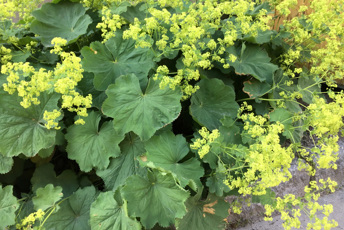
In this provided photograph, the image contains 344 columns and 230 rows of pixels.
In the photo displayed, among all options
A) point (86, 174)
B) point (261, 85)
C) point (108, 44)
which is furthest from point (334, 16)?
point (86, 174)

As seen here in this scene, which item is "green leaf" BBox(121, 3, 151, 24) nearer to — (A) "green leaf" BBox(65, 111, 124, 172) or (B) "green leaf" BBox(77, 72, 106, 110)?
(B) "green leaf" BBox(77, 72, 106, 110)

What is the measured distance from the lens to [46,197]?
1647mm

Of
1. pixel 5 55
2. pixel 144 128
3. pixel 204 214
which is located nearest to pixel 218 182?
pixel 204 214

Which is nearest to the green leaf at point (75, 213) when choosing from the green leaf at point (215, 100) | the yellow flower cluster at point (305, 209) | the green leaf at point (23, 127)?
the green leaf at point (23, 127)

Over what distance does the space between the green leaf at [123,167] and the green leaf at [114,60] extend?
0.42 m

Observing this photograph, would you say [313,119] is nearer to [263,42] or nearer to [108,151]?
[263,42]

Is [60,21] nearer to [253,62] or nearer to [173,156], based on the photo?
[173,156]

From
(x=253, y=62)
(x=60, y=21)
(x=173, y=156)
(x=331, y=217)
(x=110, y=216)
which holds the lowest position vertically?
(x=331, y=217)

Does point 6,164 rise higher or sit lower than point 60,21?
lower

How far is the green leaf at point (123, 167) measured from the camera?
5.73ft

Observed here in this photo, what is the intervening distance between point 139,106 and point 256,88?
96 cm

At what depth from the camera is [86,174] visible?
78.7 inches

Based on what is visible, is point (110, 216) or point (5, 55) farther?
point (5, 55)

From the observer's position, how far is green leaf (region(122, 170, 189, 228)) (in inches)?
59.2
